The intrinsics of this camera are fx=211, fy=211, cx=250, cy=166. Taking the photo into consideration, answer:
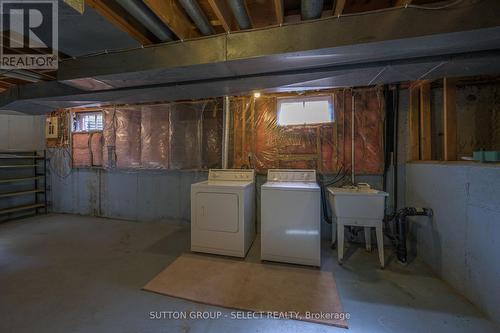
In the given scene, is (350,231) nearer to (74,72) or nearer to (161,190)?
(161,190)

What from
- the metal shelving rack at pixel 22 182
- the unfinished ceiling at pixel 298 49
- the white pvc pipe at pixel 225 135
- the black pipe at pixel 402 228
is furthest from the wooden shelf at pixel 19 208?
the black pipe at pixel 402 228

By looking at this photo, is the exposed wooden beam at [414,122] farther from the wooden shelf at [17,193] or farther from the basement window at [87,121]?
the wooden shelf at [17,193]

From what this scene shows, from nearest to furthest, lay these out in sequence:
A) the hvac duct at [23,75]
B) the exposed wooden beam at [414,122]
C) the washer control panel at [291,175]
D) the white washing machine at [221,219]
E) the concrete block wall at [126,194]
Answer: the hvac duct at [23,75] → the white washing machine at [221,219] → the exposed wooden beam at [414,122] → the washer control panel at [291,175] → the concrete block wall at [126,194]

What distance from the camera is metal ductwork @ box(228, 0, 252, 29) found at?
1.54 metres

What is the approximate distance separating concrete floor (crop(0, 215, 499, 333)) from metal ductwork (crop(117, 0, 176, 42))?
232 cm

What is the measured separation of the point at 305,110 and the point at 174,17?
2167 millimetres

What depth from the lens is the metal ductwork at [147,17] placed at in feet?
5.00

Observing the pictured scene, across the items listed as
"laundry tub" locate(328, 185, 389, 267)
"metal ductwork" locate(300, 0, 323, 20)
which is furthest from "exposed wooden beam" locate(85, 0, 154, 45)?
"laundry tub" locate(328, 185, 389, 267)

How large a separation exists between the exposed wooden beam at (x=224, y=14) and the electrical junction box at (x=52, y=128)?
4.81m

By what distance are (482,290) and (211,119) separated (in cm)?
361

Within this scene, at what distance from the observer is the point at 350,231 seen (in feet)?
9.89

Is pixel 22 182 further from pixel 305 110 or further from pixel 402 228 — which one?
pixel 402 228

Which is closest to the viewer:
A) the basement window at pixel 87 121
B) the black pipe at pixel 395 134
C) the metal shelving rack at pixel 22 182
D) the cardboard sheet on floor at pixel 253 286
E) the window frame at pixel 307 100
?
the cardboard sheet on floor at pixel 253 286

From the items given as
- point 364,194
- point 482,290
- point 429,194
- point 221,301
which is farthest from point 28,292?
point 429,194
